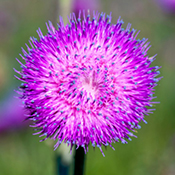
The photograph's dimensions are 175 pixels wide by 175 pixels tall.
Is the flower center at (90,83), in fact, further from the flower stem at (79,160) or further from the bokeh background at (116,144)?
the bokeh background at (116,144)

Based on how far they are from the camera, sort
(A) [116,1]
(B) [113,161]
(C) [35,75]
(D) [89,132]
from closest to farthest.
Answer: (D) [89,132]
(C) [35,75]
(B) [113,161]
(A) [116,1]

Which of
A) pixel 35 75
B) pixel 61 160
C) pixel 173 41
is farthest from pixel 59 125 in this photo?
pixel 173 41

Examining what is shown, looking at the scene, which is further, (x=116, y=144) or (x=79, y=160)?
(x=116, y=144)

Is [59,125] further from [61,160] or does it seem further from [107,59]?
[61,160]

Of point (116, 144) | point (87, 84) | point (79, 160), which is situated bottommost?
point (79, 160)

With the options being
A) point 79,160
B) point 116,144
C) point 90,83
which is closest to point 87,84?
point 90,83

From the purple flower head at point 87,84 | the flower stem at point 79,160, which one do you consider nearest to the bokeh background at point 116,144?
the flower stem at point 79,160

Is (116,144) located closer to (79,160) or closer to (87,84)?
(79,160)

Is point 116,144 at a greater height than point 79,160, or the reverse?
point 116,144
